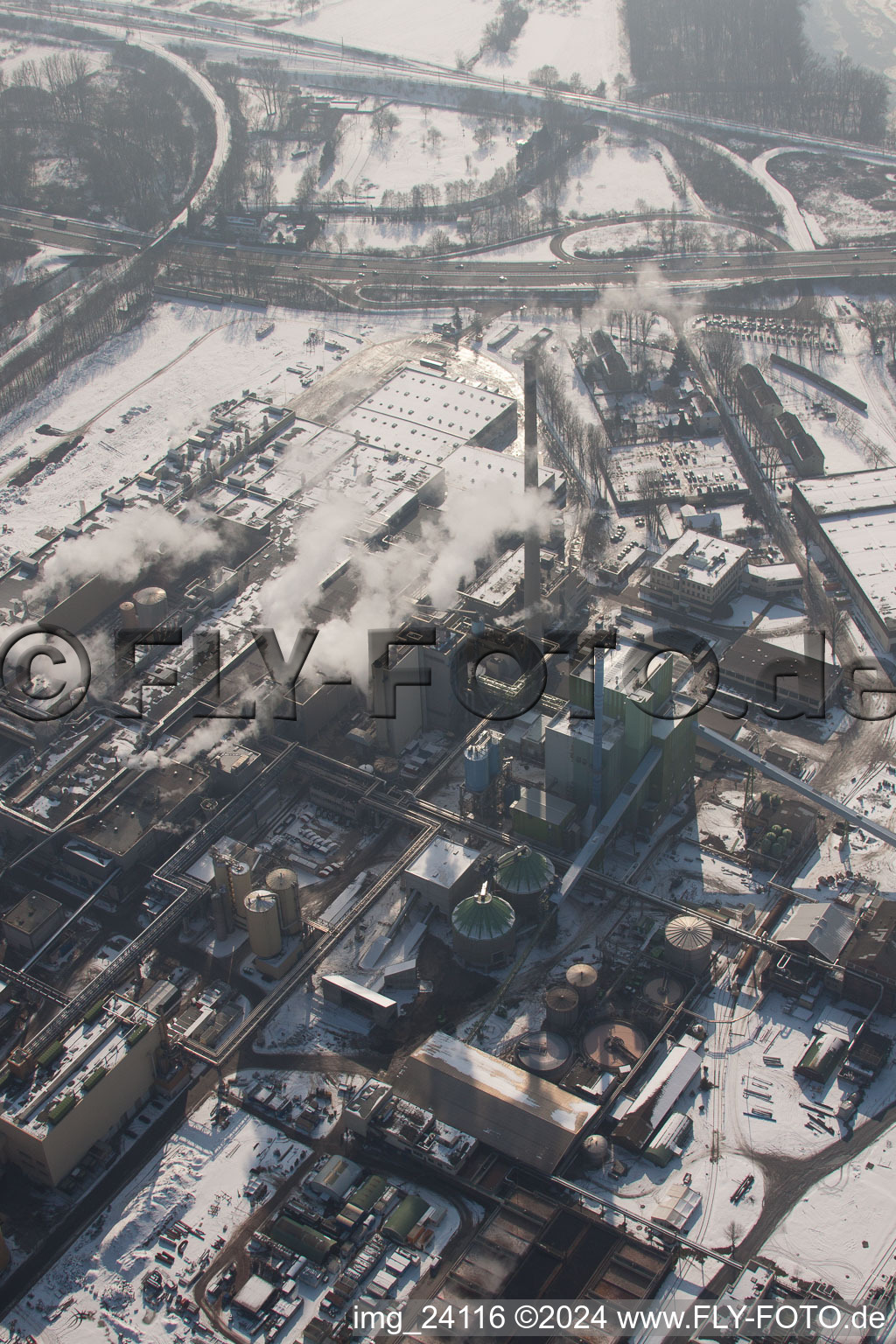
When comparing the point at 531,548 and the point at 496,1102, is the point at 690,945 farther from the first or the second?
the point at 531,548

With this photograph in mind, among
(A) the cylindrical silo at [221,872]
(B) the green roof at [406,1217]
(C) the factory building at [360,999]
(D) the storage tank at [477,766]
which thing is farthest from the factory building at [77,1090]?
(D) the storage tank at [477,766]

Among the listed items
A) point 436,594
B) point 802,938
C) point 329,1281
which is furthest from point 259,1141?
point 436,594

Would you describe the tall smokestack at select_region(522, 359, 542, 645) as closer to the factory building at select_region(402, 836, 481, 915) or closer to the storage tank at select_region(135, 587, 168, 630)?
the factory building at select_region(402, 836, 481, 915)

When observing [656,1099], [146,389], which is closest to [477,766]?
[656,1099]

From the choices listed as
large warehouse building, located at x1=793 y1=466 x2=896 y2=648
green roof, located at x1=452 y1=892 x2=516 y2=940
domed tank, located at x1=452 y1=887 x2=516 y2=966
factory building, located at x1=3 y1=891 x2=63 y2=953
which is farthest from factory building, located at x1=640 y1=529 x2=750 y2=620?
factory building, located at x1=3 y1=891 x2=63 y2=953

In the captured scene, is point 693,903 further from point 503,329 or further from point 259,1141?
point 503,329

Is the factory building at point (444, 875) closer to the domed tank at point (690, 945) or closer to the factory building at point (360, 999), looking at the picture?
the factory building at point (360, 999)
